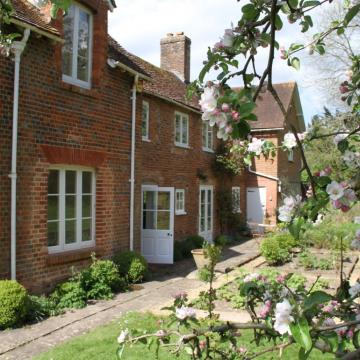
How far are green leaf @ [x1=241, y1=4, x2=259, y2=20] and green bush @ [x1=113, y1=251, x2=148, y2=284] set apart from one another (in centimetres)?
941

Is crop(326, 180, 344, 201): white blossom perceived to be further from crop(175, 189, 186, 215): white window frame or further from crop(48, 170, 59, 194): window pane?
crop(175, 189, 186, 215): white window frame

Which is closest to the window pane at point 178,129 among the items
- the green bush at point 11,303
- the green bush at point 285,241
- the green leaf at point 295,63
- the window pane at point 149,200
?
the window pane at point 149,200

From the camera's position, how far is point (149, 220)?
1462 centimetres

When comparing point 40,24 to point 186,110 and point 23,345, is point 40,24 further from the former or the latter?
point 186,110

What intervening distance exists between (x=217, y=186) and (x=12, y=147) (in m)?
13.0

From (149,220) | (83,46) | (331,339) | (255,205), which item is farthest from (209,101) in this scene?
(255,205)

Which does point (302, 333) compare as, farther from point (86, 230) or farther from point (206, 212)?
point (206, 212)

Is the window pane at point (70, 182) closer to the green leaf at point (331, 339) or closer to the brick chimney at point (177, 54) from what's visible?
the green leaf at point (331, 339)

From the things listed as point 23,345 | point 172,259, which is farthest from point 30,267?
point 172,259

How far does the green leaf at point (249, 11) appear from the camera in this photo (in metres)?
1.85

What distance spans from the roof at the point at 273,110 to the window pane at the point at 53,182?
1444 cm

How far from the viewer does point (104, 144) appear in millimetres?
10867

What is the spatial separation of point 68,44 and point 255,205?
16.2 meters

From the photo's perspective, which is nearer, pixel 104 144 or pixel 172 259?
pixel 104 144
